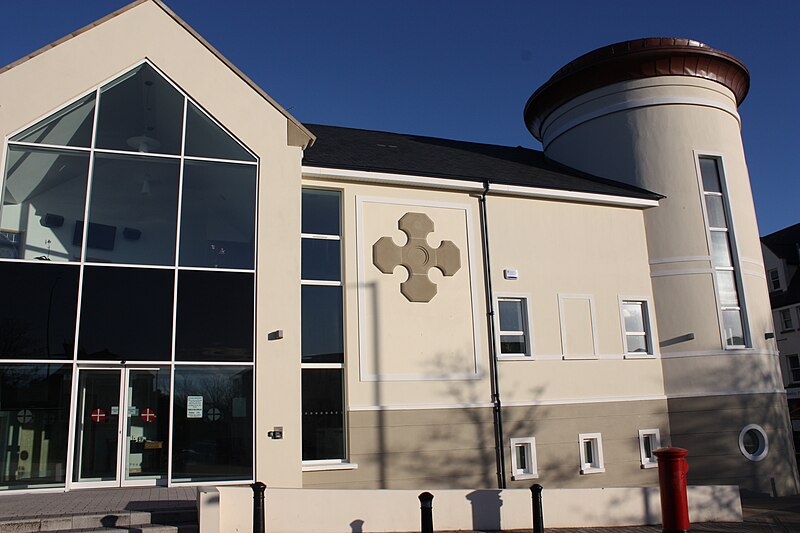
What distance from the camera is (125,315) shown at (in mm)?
12125

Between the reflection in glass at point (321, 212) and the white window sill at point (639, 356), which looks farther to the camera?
the white window sill at point (639, 356)

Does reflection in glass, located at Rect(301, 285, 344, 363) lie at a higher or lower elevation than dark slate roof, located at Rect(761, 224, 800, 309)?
lower

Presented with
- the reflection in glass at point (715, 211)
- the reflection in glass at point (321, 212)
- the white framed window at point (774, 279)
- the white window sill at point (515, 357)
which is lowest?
the white window sill at point (515, 357)

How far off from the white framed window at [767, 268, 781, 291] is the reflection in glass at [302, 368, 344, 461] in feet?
102

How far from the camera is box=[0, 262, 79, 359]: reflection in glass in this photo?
452 inches

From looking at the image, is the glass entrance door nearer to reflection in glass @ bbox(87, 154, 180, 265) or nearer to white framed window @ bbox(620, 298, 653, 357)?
reflection in glass @ bbox(87, 154, 180, 265)

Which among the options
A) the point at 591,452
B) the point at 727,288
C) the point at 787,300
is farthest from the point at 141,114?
the point at 787,300

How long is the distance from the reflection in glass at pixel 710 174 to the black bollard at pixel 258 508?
46.9ft

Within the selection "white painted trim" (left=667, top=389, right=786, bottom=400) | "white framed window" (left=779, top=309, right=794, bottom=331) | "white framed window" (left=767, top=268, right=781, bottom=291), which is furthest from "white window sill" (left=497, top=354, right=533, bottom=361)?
"white framed window" (left=767, top=268, right=781, bottom=291)

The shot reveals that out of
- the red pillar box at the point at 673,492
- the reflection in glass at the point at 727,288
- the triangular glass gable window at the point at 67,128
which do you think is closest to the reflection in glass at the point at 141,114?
the triangular glass gable window at the point at 67,128

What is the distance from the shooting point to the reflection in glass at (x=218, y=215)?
12906 millimetres

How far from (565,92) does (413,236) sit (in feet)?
25.5

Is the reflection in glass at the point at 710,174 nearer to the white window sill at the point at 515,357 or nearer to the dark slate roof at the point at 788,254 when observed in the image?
Result: the white window sill at the point at 515,357

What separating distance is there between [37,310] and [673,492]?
1030cm
